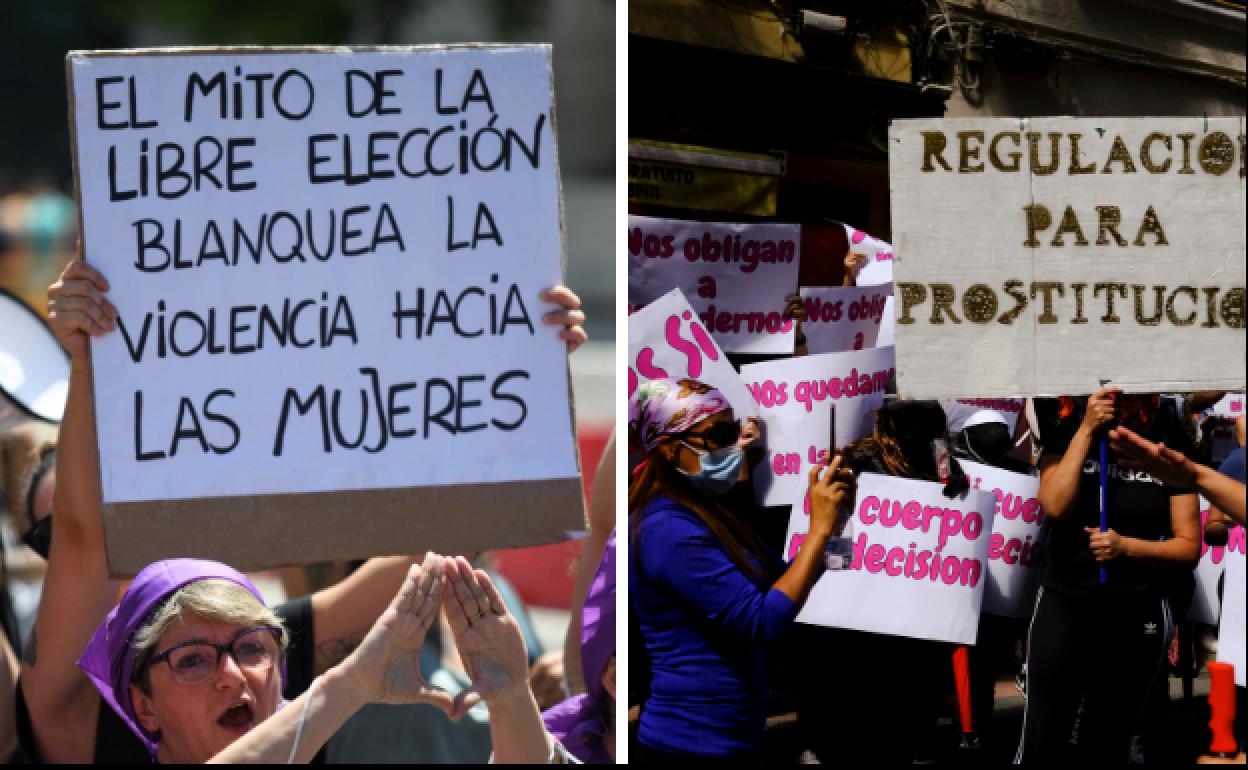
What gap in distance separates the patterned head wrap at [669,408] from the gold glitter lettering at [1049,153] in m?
1.02

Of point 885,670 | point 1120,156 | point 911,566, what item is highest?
point 1120,156

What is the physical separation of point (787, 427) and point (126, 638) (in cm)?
214

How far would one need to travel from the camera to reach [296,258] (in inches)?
117

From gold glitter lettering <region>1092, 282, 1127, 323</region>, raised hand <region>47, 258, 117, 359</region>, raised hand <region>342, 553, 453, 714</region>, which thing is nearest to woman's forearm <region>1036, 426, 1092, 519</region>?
gold glitter lettering <region>1092, 282, 1127, 323</region>

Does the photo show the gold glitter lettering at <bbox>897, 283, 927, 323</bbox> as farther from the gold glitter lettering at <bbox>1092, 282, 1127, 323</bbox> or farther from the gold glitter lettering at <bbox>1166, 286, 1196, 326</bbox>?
the gold glitter lettering at <bbox>1166, 286, 1196, 326</bbox>

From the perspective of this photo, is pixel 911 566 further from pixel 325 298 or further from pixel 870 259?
pixel 325 298

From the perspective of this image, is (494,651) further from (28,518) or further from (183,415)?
(28,518)

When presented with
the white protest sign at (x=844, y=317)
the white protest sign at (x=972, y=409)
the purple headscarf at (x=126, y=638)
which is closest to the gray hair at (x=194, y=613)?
the purple headscarf at (x=126, y=638)

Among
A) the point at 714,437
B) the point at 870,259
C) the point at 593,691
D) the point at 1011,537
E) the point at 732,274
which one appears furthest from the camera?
the point at 870,259

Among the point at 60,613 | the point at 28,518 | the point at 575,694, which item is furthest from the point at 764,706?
the point at 28,518

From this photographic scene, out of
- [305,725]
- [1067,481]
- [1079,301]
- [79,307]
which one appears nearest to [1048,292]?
[1079,301]

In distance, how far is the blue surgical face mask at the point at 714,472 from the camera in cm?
340

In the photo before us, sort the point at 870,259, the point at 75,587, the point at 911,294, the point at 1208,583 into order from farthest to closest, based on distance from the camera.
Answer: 1. the point at 870,259
2. the point at 1208,583
3. the point at 911,294
4. the point at 75,587

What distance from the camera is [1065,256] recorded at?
3.73m
